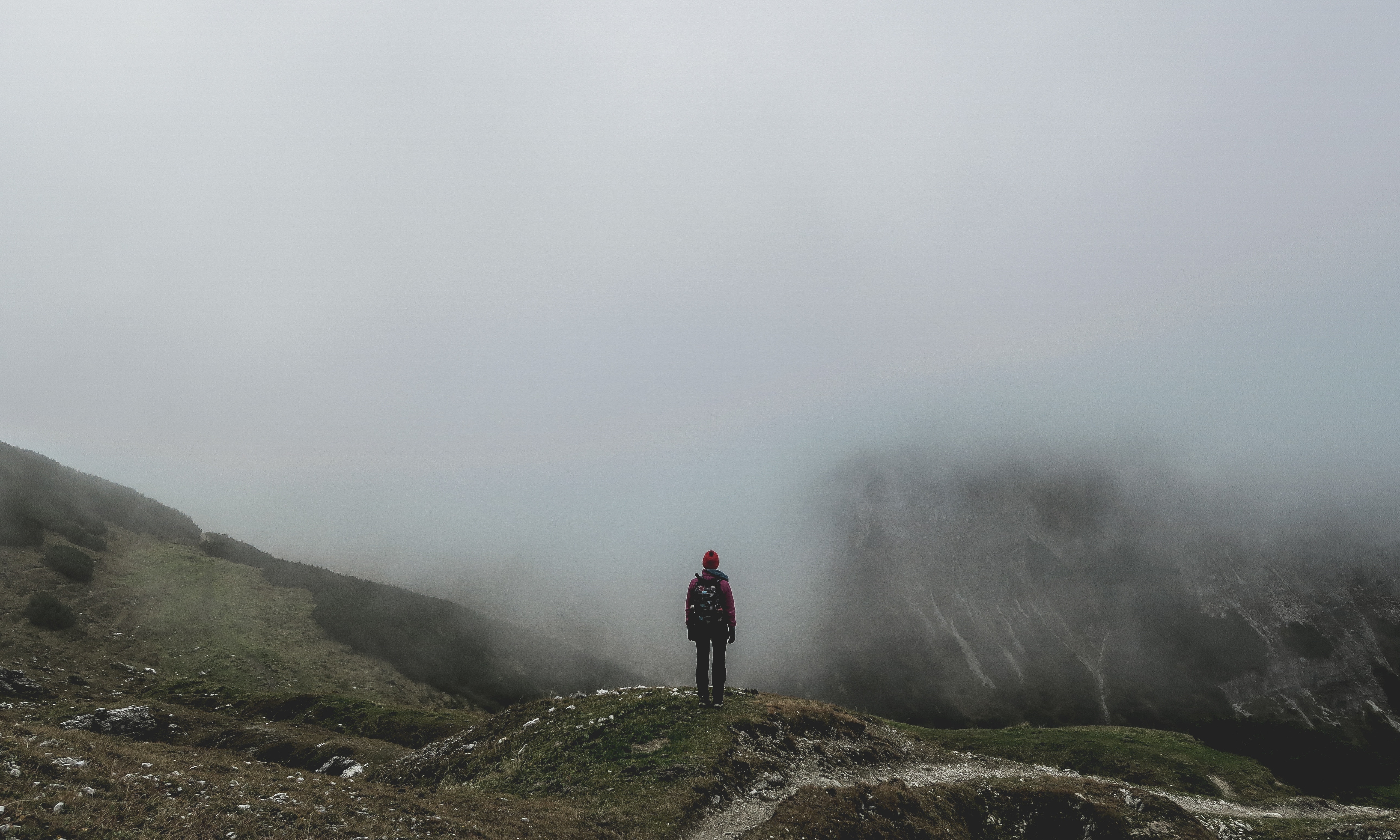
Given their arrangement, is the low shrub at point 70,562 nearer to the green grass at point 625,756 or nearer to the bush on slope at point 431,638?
the bush on slope at point 431,638

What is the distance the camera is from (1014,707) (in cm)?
19925

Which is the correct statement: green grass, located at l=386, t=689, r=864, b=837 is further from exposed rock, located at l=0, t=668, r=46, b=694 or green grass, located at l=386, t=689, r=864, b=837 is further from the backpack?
exposed rock, located at l=0, t=668, r=46, b=694

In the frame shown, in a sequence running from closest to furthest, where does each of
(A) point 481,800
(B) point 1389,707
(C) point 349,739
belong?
(A) point 481,800, (C) point 349,739, (B) point 1389,707

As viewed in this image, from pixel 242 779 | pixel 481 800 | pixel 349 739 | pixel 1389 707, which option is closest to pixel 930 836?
pixel 481 800

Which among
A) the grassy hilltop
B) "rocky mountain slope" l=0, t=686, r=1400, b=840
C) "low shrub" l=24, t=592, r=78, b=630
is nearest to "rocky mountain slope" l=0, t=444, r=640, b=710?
the grassy hilltop

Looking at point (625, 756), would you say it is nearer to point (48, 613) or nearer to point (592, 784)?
point (592, 784)

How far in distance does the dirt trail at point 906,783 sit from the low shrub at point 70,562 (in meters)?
80.5

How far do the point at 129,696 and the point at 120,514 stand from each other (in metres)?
59.4

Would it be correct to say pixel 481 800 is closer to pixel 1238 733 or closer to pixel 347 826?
pixel 347 826

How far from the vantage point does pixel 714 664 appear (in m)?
23.2

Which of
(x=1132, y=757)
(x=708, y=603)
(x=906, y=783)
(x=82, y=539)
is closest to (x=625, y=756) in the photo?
(x=708, y=603)

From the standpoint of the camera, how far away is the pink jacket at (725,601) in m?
21.8

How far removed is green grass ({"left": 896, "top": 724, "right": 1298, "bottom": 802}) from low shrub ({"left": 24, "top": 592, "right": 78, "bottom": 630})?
236 feet

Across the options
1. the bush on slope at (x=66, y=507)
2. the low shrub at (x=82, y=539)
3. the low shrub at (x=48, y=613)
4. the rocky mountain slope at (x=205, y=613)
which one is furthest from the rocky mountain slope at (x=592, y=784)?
the low shrub at (x=82, y=539)
